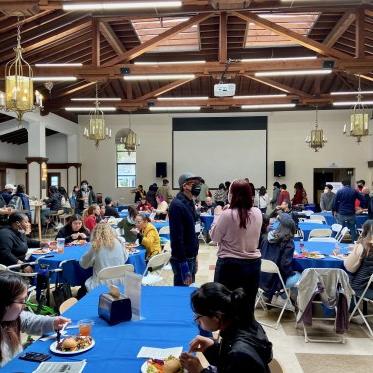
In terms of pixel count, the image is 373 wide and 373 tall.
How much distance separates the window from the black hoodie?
1566cm

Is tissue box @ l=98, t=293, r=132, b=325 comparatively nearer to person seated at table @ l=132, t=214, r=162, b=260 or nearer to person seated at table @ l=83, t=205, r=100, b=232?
person seated at table @ l=132, t=214, r=162, b=260

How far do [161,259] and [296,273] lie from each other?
5.31 ft

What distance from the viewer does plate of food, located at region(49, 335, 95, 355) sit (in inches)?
82.6

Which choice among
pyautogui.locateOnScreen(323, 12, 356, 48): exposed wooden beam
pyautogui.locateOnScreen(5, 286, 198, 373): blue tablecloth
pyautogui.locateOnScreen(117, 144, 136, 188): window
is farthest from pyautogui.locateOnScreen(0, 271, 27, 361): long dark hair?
pyautogui.locateOnScreen(117, 144, 136, 188): window

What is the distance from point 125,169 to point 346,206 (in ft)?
34.4

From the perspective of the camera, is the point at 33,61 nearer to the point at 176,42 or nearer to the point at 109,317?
the point at 176,42

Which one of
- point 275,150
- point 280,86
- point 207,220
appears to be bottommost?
point 207,220

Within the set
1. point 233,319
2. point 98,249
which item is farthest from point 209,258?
point 233,319

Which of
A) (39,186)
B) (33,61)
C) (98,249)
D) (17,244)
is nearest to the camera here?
(98,249)

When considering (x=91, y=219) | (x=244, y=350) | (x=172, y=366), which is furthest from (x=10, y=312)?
(x=91, y=219)

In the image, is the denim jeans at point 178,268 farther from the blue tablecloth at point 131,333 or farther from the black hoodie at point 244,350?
the black hoodie at point 244,350

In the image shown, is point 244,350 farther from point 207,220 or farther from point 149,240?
point 207,220

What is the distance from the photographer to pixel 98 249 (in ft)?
14.7

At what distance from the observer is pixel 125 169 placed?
56.8ft
